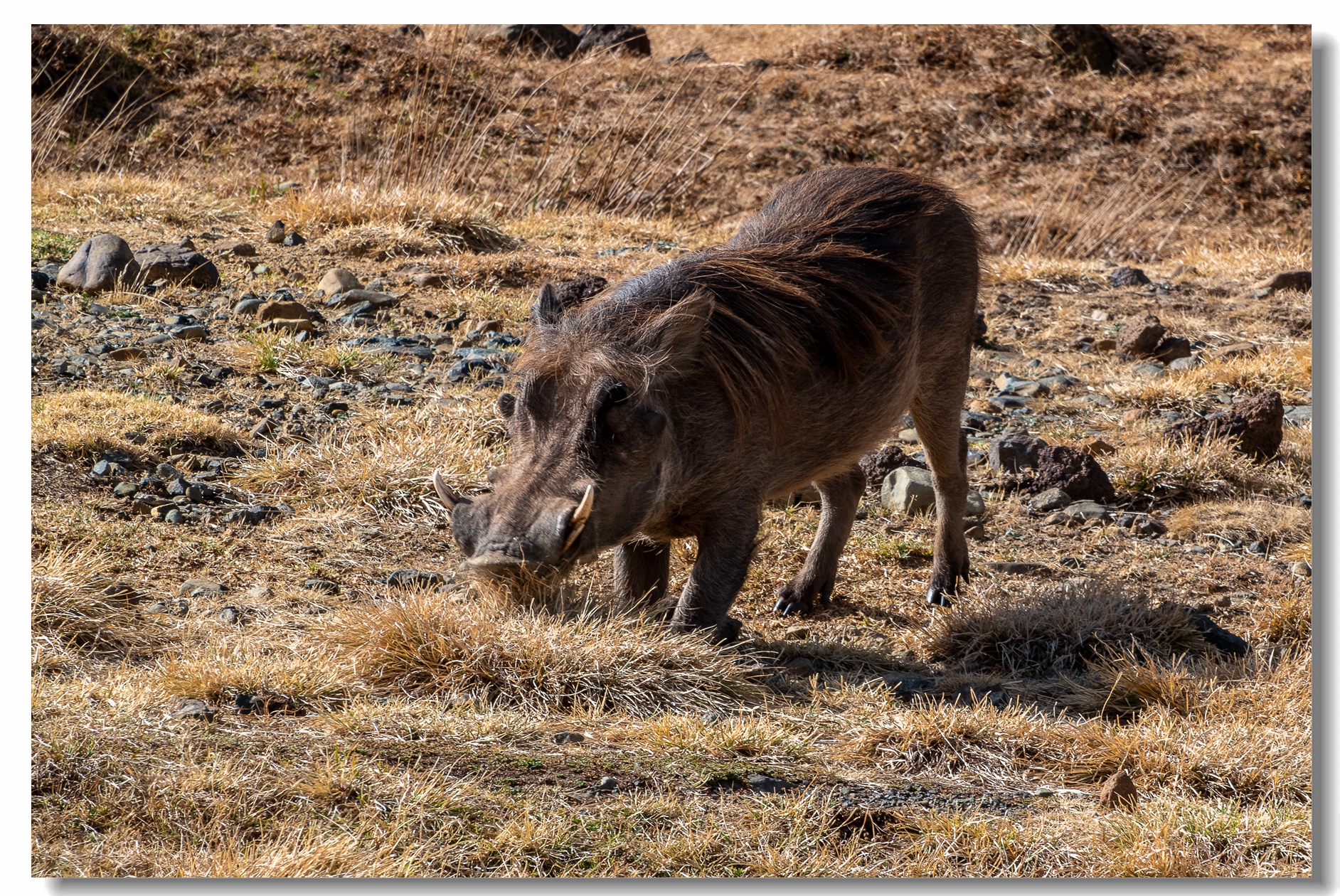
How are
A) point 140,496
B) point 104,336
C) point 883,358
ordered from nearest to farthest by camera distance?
1. point 883,358
2. point 140,496
3. point 104,336


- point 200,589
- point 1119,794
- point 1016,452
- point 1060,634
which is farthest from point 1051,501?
point 200,589

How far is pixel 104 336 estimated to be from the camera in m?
5.64

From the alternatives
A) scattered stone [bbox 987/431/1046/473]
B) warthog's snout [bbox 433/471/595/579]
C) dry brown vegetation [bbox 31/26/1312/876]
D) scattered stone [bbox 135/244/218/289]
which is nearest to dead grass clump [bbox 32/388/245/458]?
dry brown vegetation [bbox 31/26/1312/876]

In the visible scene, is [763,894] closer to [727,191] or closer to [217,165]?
[217,165]

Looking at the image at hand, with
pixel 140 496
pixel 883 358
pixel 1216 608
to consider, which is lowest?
pixel 1216 608

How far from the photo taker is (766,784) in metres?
2.80

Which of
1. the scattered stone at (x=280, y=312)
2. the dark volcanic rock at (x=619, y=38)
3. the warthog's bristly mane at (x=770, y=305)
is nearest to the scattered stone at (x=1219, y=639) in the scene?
the warthog's bristly mane at (x=770, y=305)

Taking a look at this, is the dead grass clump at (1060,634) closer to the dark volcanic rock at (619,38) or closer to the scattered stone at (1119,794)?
the scattered stone at (1119,794)

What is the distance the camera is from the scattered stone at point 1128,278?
8.37m

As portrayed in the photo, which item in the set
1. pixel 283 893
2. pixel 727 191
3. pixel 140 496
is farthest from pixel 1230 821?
pixel 727 191

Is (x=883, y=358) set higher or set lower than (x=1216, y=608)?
higher

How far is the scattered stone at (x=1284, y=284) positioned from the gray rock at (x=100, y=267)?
6.81 meters

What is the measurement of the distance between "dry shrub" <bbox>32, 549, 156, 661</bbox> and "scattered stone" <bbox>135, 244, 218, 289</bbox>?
311cm

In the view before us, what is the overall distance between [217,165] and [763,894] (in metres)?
9.32
